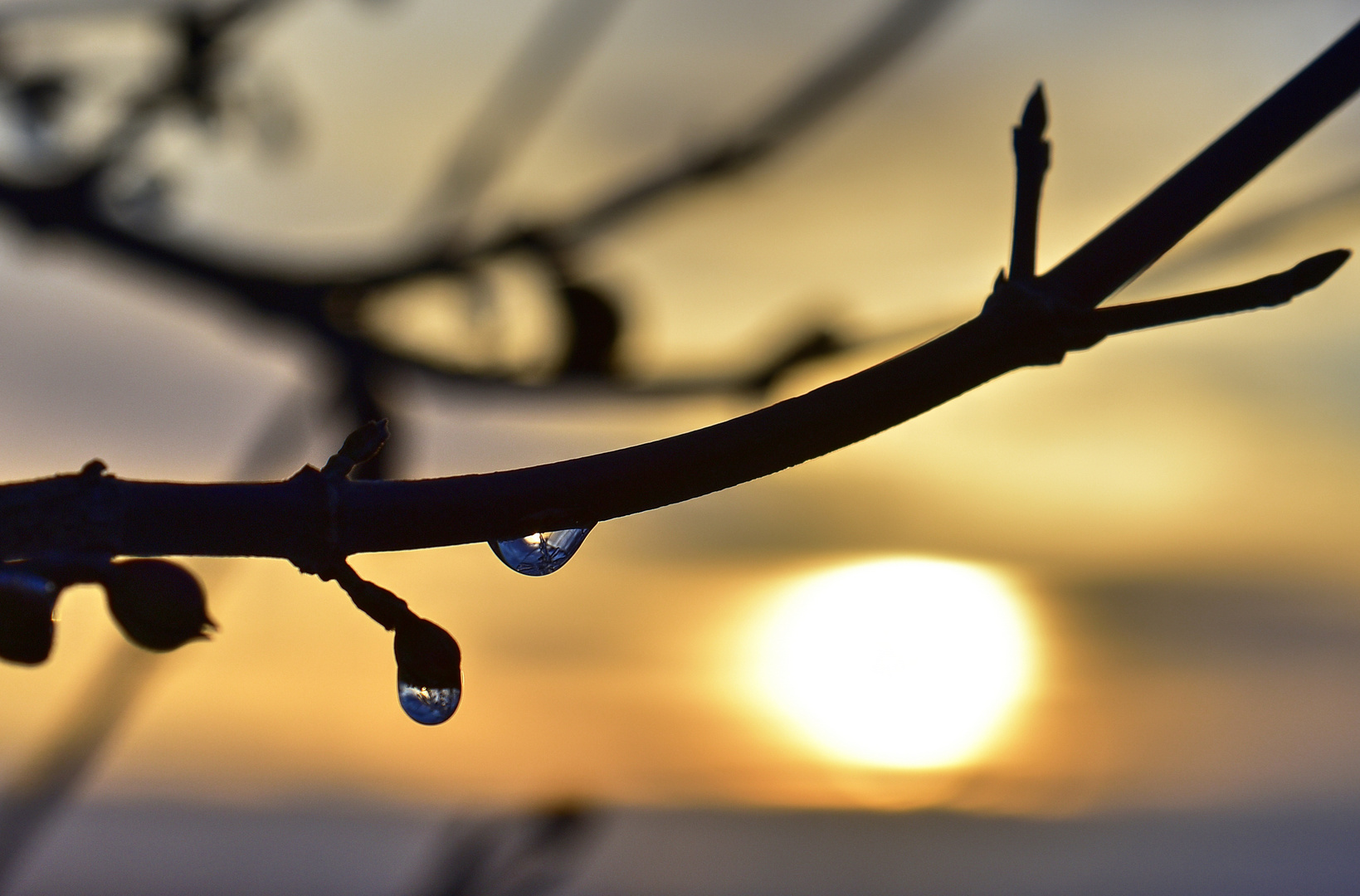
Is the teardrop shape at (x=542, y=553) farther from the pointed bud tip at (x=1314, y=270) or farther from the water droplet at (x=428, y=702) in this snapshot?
the pointed bud tip at (x=1314, y=270)

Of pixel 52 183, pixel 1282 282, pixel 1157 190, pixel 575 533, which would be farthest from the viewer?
pixel 52 183

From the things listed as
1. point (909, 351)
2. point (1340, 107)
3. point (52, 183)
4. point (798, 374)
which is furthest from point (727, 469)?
point (52, 183)

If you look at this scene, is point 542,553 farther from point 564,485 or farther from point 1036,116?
point 1036,116

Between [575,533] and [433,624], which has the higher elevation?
[575,533]

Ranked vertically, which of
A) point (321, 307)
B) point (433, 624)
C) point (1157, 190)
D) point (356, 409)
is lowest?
point (433, 624)

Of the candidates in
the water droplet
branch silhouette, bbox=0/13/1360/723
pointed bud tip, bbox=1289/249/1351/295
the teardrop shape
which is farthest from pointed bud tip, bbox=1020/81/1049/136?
the water droplet

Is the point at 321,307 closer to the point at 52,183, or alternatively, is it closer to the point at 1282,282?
the point at 52,183

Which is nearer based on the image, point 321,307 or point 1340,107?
point 1340,107
